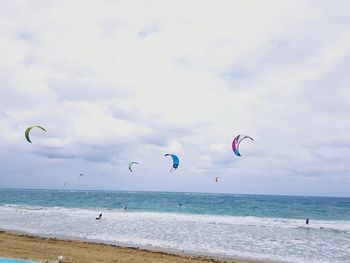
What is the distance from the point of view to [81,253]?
534 inches

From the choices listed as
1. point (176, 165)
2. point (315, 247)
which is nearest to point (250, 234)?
point (315, 247)

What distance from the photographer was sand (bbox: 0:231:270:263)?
41.5 feet

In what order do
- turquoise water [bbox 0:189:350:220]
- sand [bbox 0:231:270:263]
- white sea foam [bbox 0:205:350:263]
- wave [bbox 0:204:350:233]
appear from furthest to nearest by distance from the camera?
turquoise water [bbox 0:189:350:220] → wave [bbox 0:204:350:233] → white sea foam [bbox 0:205:350:263] → sand [bbox 0:231:270:263]

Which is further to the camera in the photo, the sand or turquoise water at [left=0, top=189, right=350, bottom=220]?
turquoise water at [left=0, top=189, right=350, bottom=220]

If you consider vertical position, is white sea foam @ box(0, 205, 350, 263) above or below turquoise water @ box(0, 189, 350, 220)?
below

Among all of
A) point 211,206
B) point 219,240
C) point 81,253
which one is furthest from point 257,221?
point 211,206

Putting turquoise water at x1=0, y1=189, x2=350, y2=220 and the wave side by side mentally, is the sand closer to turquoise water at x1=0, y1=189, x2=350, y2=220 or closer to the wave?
the wave

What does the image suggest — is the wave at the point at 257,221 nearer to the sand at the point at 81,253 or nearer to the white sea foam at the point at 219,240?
the white sea foam at the point at 219,240

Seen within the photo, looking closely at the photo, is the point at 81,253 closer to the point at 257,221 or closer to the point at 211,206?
the point at 257,221

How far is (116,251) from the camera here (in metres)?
14.6

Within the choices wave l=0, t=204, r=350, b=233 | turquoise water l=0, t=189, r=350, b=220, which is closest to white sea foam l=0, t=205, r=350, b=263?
wave l=0, t=204, r=350, b=233

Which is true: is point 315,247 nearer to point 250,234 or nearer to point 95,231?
point 250,234

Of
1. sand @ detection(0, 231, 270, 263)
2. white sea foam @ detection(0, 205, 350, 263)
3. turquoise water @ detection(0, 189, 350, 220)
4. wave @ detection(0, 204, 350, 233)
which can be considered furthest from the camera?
turquoise water @ detection(0, 189, 350, 220)

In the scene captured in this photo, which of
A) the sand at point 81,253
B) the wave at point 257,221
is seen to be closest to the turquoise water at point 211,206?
the wave at point 257,221
